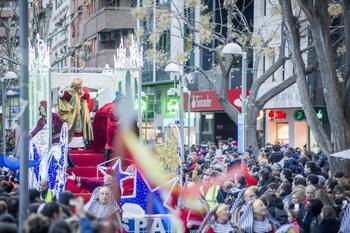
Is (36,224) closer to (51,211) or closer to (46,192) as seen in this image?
(51,211)

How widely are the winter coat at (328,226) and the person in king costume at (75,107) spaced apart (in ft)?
29.3

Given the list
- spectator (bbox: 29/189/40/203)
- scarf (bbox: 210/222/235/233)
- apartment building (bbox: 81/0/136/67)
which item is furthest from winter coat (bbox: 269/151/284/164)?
apartment building (bbox: 81/0/136/67)

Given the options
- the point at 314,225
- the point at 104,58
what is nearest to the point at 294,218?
the point at 314,225

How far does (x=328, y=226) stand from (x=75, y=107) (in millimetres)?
9193

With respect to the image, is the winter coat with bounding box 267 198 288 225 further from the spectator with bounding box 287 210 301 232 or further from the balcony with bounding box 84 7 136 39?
the balcony with bounding box 84 7 136 39

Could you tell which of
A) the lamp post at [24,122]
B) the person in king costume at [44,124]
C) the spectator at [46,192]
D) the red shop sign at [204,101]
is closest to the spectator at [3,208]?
the lamp post at [24,122]

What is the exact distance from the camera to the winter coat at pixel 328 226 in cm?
1154

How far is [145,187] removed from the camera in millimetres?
15008

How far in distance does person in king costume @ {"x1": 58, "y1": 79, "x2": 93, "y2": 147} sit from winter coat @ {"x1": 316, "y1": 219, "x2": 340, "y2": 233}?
29.3 ft

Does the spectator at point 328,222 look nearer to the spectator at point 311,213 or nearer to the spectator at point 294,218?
the spectator at point 311,213

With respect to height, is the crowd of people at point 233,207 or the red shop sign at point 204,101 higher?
the red shop sign at point 204,101

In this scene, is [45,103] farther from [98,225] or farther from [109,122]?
[98,225]

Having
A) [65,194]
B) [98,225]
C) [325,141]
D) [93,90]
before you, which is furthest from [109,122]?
[98,225]

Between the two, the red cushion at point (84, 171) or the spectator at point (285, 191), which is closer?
the spectator at point (285, 191)
